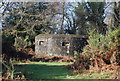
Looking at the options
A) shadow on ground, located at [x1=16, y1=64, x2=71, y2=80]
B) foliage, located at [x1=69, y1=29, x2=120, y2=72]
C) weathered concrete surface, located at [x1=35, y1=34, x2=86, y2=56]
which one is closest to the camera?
shadow on ground, located at [x1=16, y1=64, x2=71, y2=80]

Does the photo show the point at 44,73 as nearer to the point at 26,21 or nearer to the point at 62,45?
the point at 62,45

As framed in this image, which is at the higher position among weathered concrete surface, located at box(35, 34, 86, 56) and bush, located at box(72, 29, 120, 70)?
bush, located at box(72, 29, 120, 70)

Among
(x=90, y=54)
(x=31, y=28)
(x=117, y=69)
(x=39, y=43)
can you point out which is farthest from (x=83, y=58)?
(x=31, y=28)

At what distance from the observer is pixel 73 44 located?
792 inches

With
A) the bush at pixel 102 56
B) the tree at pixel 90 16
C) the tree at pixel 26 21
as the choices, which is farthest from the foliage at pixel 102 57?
the tree at pixel 90 16

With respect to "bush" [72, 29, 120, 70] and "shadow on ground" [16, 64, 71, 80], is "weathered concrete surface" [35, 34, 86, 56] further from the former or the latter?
"shadow on ground" [16, 64, 71, 80]

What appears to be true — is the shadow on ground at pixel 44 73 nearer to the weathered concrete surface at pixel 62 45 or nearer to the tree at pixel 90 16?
the weathered concrete surface at pixel 62 45

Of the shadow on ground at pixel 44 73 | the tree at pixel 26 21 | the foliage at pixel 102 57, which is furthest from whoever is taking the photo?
the tree at pixel 26 21

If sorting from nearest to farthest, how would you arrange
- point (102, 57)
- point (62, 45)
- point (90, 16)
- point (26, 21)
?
point (102, 57), point (62, 45), point (26, 21), point (90, 16)

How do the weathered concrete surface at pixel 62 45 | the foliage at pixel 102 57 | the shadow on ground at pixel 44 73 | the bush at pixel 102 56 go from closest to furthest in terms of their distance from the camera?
the shadow on ground at pixel 44 73 → the foliage at pixel 102 57 → the bush at pixel 102 56 → the weathered concrete surface at pixel 62 45

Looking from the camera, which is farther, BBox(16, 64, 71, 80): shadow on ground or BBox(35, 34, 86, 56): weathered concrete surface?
BBox(35, 34, 86, 56): weathered concrete surface

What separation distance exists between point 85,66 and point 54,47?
954 centimetres

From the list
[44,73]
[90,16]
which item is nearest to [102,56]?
[44,73]

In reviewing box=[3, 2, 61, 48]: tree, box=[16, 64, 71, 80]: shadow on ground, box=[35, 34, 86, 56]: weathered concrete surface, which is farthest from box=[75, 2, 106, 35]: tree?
box=[16, 64, 71, 80]: shadow on ground
